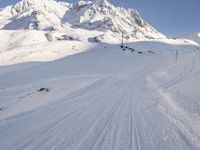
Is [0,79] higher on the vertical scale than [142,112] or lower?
lower

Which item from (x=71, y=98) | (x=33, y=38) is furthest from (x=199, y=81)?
(x=33, y=38)

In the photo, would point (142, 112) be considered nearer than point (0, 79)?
Yes

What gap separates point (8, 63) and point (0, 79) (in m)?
15.9

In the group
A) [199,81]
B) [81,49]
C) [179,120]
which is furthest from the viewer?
[81,49]

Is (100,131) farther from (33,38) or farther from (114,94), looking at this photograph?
(33,38)

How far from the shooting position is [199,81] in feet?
84.6

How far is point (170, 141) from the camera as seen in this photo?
9617 mm

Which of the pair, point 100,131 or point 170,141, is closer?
point 170,141

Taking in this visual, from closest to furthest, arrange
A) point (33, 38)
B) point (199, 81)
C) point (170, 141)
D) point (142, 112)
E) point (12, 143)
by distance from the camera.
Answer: point (12, 143) < point (170, 141) < point (142, 112) < point (199, 81) < point (33, 38)

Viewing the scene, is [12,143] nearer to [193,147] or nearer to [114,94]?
[193,147]

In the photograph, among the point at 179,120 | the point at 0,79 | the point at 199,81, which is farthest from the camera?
the point at 0,79

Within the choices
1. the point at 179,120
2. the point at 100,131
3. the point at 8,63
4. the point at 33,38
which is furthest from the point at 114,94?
the point at 33,38

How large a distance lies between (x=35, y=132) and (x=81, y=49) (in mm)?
60035

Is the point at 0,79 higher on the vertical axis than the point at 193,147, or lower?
lower
